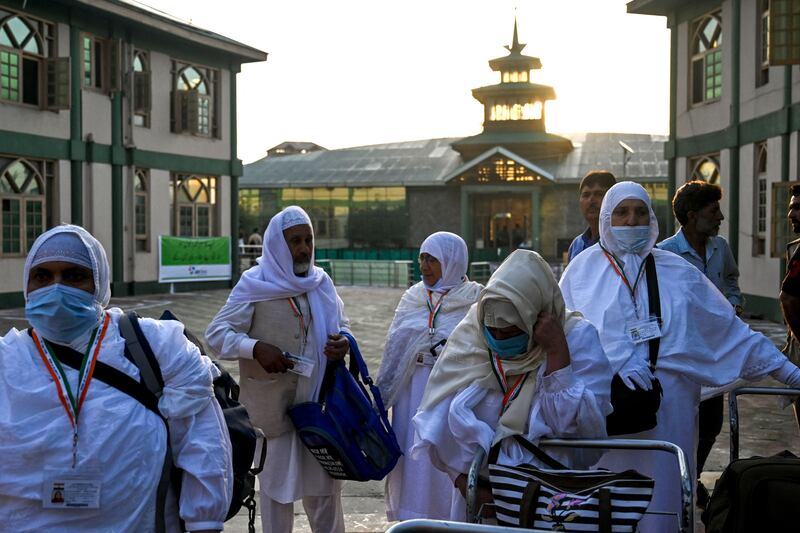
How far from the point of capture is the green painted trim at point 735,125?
1833 cm

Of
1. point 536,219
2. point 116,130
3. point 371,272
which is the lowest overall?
point 371,272

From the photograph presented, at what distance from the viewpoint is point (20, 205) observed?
19.4 meters

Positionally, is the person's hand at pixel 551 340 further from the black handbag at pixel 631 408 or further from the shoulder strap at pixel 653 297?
the shoulder strap at pixel 653 297

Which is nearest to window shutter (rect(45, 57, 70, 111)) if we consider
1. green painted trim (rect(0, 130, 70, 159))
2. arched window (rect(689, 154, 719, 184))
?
green painted trim (rect(0, 130, 70, 159))

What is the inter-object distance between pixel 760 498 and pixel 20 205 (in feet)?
62.0

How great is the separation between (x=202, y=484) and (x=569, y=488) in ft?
3.46

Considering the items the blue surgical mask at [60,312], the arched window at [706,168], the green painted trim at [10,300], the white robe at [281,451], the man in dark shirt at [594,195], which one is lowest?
the green painted trim at [10,300]

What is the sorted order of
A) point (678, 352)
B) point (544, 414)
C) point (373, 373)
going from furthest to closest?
point (373, 373)
point (678, 352)
point (544, 414)

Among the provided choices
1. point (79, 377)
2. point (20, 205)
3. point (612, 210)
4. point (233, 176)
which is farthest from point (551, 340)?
point (233, 176)

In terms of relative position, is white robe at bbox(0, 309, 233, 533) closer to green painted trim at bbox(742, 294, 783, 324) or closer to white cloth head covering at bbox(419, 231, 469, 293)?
white cloth head covering at bbox(419, 231, 469, 293)

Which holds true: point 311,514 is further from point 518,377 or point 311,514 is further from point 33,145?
point 33,145

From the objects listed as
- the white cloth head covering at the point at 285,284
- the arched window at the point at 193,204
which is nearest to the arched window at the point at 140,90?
the arched window at the point at 193,204

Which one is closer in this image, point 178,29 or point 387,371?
point 387,371

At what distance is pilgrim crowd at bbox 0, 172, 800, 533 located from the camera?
2621mm
